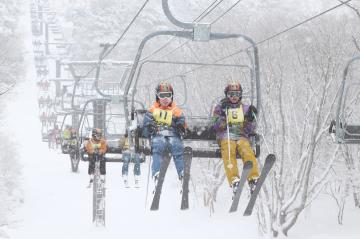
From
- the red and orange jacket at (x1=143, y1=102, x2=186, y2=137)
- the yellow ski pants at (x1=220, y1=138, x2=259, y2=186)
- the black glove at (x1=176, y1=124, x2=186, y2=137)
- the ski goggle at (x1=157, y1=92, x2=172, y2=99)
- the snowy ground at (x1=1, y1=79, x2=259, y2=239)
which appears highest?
the ski goggle at (x1=157, y1=92, x2=172, y2=99)

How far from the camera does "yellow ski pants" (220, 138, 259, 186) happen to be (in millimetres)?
7926

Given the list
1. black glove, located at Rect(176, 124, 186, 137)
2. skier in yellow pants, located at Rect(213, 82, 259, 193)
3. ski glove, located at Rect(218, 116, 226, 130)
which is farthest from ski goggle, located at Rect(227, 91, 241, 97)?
black glove, located at Rect(176, 124, 186, 137)

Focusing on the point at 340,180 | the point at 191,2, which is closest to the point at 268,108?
the point at 340,180

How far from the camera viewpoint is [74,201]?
32.5 metres

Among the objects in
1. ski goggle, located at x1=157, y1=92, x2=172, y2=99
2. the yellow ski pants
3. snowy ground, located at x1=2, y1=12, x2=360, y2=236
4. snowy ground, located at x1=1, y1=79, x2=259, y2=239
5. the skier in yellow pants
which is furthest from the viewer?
snowy ground, located at x1=1, y1=79, x2=259, y2=239

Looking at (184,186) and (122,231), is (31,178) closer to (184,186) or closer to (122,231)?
(122,231)

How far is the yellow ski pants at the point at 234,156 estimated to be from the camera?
7.93m

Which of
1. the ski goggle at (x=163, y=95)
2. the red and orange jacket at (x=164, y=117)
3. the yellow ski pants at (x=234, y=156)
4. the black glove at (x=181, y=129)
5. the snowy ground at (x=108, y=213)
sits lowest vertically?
the snowy ground at (x=108, y=213)

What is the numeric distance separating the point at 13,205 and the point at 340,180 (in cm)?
1743

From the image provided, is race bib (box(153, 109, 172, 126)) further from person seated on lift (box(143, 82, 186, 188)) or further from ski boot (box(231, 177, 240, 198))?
ski boot (box(231, 177, 240, 198))

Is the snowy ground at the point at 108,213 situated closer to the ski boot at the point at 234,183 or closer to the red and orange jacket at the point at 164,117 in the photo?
the red and orange jacket at the point at 164,117

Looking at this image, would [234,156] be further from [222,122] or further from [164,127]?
[164,127]

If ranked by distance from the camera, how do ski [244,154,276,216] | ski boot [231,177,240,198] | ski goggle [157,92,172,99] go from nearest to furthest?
ski [244,154,276,216], ski boot [231,177,240,198], ski goggle [157,92,172,99]

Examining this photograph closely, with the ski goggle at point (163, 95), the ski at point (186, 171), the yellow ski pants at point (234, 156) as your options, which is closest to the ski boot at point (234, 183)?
the yellow ski pants at point (234, 156)
